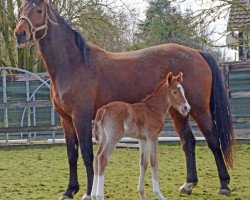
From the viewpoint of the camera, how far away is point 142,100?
18.8ft

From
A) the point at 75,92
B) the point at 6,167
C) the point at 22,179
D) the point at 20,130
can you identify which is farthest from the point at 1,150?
the point at 75,92

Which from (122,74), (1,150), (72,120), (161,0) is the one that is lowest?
(1,150)

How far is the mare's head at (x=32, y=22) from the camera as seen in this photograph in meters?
5.60

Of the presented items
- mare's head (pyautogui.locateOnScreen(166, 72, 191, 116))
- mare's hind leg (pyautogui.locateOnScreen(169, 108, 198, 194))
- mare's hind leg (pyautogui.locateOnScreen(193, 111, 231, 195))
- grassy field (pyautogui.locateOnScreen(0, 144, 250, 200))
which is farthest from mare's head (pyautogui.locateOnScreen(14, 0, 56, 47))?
mare's hind leg (pyautogui.locateOnScreen(193, 111, 231, 195))

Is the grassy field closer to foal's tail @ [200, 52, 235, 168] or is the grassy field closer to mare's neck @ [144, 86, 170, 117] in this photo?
foal's tail @ [200, 52, 235, 168]

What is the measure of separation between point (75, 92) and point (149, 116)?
826mm

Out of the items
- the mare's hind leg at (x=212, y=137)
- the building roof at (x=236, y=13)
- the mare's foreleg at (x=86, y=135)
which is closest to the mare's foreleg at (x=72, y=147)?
the mare's foreleg at (x=86, y=135)

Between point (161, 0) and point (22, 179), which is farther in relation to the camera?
point (161, 0)

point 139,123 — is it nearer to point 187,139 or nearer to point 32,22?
point 187,139

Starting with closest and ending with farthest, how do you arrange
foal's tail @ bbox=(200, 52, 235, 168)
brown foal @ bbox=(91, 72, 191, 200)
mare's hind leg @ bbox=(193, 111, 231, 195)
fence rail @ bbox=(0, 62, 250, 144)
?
1. brown foal @ bbox=(91, 72, 191, 200)
2. mare's hind leg @ bbox=(193, 111, 231, 195)
3. foal's tail @ bbox=(200, 52, 235, 168)
4. fence rail @ bbox=(0, 62, 250, 144)

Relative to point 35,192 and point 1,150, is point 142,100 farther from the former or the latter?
point 1,150

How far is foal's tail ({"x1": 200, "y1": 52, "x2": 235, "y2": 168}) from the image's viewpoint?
21.0 feet

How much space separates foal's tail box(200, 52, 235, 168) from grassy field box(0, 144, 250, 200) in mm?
466

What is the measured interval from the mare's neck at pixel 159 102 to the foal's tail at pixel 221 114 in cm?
106
